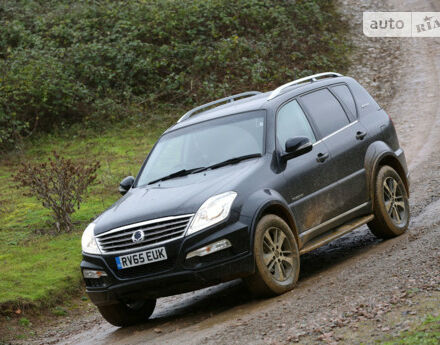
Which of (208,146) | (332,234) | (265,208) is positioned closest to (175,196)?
(265,208)

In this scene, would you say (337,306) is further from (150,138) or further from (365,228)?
(150,138)

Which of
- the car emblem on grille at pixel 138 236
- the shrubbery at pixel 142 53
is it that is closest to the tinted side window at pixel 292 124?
the car emblem on grille at pixel 138 236

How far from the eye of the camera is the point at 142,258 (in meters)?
6.90

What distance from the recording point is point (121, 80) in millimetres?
22438

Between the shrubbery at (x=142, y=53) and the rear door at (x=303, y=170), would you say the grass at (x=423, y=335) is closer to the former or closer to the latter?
the rear door at (x=303, y=170)

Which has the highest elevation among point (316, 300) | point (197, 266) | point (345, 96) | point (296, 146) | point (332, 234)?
point (345, 96)

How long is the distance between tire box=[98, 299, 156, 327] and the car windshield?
4.25 feet

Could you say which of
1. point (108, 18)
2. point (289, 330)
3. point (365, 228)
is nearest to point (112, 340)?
point (289, 330)

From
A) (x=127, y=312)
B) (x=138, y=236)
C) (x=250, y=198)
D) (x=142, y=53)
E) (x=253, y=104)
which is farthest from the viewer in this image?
(x=142, y=53)

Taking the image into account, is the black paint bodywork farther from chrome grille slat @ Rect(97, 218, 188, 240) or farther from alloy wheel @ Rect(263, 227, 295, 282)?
alloy wheel @ Rect(263, 227, 295, 282)

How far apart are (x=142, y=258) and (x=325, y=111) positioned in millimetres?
3096

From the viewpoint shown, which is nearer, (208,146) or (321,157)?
(208,146)

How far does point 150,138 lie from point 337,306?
13560mm

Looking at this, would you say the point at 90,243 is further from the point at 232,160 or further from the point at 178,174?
the point at 232,160
